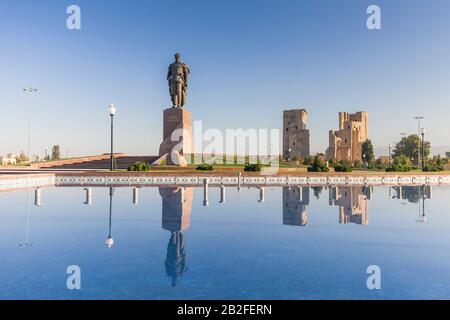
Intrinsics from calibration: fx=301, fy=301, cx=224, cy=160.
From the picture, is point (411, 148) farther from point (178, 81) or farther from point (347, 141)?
point (178, 81)

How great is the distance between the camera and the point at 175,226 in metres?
9.30

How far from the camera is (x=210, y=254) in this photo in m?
6.63

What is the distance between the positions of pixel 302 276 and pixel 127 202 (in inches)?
403

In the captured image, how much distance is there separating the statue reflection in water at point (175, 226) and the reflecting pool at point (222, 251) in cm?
4

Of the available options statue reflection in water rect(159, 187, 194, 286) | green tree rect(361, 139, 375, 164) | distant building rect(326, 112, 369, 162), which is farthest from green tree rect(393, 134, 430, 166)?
statue reflection in water rect(159, 187, 194, 286)

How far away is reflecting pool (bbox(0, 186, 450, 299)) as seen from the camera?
16.0ft

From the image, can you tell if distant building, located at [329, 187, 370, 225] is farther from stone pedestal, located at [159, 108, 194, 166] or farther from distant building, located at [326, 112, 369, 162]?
distant building, located at [326, 112, 369, 162]

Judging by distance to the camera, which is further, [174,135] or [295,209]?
[174,135]

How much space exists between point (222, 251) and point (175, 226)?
111 inches

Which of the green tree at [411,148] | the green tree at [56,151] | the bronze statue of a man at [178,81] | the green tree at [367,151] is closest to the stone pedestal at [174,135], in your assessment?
the bronze statue of a man at [178,81]

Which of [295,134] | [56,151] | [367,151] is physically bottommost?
[56,151]

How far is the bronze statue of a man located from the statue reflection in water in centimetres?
1570

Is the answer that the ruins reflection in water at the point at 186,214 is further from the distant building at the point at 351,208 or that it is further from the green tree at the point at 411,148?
the green tree at the point at 411,148

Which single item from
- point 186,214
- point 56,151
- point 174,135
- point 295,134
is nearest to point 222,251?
point 186,214
